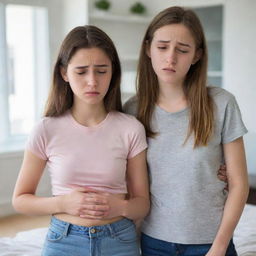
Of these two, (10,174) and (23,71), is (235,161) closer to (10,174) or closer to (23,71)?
(10,174)

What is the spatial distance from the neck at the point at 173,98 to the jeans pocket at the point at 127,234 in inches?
15.0

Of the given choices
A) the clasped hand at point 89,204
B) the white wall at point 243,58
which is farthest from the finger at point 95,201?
the white wall at point 243,58

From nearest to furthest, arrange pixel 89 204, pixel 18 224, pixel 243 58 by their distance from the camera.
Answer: pixel 89 204 < pixel 18 224 < pixel 243 58

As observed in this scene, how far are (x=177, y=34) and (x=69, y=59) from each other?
33 cm

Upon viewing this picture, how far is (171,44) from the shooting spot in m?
1.34

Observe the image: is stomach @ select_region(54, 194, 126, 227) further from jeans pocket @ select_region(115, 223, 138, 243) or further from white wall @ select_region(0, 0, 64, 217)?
white wall @ select_region(0, 0, 64, 217)

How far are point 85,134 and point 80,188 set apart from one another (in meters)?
0.16

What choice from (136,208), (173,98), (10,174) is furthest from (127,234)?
(10,174)

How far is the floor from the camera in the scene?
3634 millimetres

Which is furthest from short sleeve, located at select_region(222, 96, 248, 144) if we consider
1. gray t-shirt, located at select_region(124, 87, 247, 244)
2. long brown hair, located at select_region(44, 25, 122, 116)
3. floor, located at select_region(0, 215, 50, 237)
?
floor, located at select_region(0, 215, 50, 237)

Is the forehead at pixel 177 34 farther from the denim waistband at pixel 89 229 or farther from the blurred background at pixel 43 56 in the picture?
the blurred background at pixel 43 56

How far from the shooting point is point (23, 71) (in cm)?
442

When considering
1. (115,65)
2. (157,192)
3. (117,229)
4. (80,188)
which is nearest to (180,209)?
(157,192)

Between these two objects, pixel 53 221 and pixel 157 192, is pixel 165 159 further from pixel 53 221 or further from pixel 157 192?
pixel 53 221
